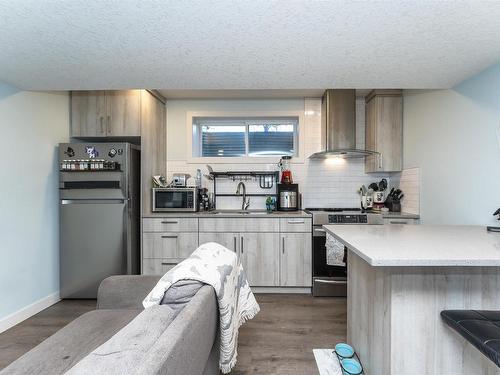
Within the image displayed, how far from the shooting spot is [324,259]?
2.91 m

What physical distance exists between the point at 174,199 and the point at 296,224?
149 centimetres

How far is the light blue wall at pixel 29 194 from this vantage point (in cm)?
227

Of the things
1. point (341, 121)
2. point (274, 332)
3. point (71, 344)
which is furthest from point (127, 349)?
point (341, 121)

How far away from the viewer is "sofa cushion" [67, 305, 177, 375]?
61 cm

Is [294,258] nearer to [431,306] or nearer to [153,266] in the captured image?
[153,266]

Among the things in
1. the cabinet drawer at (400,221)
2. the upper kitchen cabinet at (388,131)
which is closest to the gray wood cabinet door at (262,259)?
the cabinet drawer at (400,221)

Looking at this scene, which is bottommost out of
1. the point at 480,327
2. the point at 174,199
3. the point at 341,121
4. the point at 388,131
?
the point at 480,327

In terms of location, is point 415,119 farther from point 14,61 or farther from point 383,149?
point 14,61

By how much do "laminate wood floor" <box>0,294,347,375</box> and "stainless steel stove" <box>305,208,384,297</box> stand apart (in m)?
0.10

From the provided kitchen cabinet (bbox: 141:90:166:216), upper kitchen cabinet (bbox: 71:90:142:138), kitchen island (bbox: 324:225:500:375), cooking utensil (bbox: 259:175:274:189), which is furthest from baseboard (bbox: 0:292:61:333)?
kitchen island (bbox: 324:225:500:375)

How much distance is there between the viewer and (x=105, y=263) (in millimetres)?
2771

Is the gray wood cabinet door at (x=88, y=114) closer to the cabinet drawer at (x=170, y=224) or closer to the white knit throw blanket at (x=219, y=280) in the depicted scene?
the cabinet drawer at (x=170, y=224)

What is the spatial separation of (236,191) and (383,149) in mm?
1941

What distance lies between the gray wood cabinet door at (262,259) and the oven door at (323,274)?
1.42 ft
